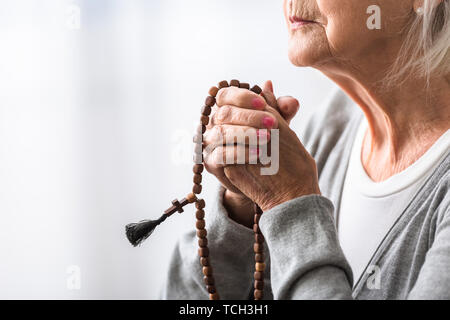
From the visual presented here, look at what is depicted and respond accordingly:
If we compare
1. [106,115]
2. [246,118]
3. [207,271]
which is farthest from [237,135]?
[106,115]

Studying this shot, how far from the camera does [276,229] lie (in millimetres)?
736

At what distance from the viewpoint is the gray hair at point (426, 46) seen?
32.2 inches

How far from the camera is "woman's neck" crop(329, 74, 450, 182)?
2.84 feet

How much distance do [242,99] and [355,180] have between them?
31cm

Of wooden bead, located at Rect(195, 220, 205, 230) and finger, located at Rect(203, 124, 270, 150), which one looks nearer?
finger, located at Rect(203, 124, 270, 150)

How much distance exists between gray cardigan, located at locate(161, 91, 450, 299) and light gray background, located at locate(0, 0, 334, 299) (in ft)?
1.56

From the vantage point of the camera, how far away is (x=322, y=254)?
2.27 feet

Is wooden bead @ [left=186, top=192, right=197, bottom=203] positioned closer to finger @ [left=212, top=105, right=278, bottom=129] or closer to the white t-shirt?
finger @ [left=212, top=105, right=278, bottom=129]

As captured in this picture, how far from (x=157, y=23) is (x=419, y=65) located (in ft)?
2.61

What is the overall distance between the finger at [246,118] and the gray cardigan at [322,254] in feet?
0.38

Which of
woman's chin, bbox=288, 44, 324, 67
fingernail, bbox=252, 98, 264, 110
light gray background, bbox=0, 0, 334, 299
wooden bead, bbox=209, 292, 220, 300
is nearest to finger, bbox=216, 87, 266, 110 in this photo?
fingernail, bbox=252, 98, 264, 110

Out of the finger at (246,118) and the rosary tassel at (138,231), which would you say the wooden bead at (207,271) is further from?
the finger at (246,118)
